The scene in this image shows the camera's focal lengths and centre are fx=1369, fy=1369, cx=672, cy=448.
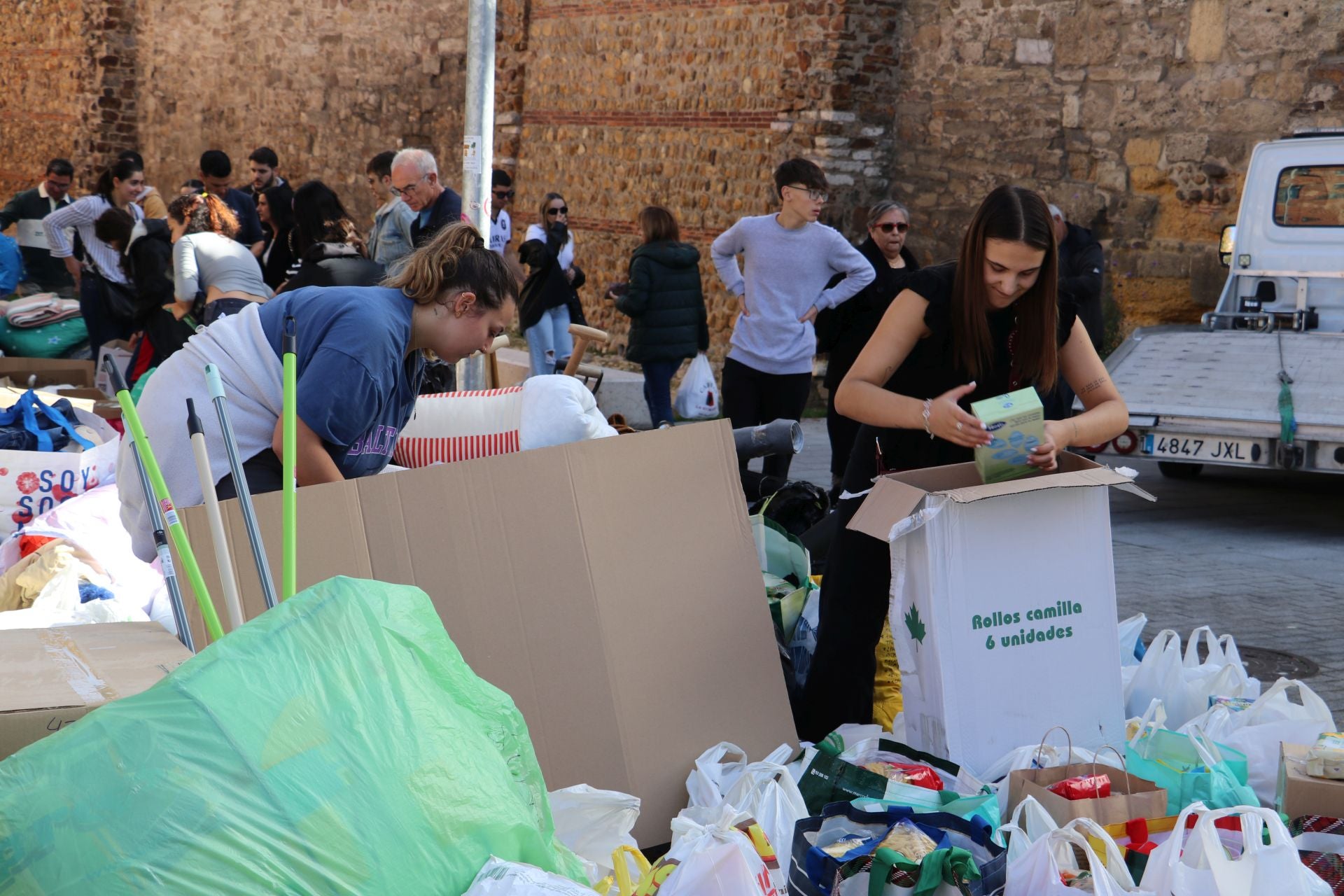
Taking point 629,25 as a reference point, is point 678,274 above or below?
below

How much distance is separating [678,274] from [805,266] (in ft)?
6.50

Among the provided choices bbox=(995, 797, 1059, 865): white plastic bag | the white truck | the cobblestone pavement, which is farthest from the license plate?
bbox=(995, 797, 1059, 865): white plastic bag

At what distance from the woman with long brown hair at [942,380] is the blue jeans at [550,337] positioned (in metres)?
5.56

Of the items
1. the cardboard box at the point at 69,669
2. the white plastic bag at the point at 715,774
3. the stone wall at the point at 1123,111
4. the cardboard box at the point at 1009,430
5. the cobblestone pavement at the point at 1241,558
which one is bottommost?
the cobblestone pavement at the point at 1241,558

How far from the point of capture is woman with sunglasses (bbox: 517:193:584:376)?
8672 millimetres

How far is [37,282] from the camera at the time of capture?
36.9ft

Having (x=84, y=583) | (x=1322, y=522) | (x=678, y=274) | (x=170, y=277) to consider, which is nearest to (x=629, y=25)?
(x=678, y=274)

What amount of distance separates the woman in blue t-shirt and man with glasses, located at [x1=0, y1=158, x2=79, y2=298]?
9.06m

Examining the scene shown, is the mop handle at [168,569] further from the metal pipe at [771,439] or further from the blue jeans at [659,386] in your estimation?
the blue jeans at [659,386]

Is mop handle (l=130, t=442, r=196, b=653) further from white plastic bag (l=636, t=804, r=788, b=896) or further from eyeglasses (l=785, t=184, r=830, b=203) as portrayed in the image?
eyeglasses (l=785, t=184, r=830, b=203)

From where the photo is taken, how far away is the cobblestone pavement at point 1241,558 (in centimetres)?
499

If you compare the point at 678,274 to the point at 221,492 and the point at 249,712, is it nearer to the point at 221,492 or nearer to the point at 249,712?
the point at 221,492

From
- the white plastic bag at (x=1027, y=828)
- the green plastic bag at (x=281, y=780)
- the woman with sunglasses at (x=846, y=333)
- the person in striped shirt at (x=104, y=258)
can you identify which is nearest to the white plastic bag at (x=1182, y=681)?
the white plastic bag at (x=1027, y=828)

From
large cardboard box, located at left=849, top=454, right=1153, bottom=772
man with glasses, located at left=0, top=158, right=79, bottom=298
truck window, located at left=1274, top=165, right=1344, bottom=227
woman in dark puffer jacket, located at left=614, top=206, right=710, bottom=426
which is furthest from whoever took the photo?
man with glasses, located at left=0, top=158, right=79, bottom=298
